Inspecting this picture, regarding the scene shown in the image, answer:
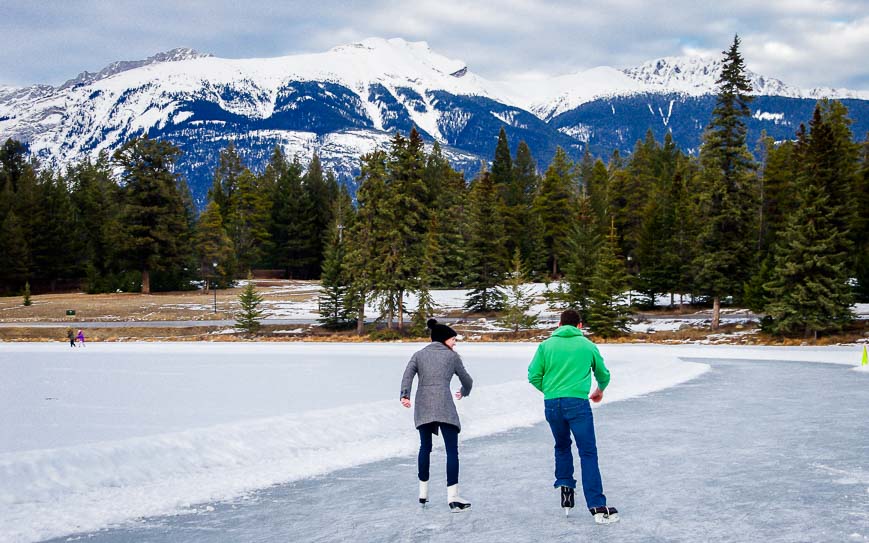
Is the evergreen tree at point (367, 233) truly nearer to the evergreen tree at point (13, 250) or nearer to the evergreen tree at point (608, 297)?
the evergreen tree at point (608, 297)

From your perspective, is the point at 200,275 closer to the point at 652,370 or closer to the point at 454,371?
A: the point at 652,370

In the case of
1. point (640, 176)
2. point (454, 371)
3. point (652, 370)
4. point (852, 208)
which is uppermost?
point (640, 176)

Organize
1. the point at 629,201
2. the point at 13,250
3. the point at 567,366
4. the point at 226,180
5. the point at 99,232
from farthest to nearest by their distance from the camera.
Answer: the point at 226,180
the point at 99,232
the point at 629,201
the point at 13,250
the point at 567,366

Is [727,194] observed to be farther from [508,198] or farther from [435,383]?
[508,198]

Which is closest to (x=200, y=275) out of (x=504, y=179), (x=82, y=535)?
(x=504, y=179)

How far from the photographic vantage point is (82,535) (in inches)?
296

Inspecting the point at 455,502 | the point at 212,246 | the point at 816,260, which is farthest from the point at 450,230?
the point at 455,502

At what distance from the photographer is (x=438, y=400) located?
26.2 ft

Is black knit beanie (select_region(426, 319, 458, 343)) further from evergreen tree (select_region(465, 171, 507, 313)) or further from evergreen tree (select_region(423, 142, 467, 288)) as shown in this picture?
evergreen tree (select_region(423, 142, 467, 288))

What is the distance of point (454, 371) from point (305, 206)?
93211 mm

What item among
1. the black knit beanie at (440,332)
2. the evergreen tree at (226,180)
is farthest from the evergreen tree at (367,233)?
the evergreen tree at (226,180)

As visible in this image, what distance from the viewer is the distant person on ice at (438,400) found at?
7980 mm

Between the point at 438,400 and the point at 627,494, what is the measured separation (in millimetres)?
2617

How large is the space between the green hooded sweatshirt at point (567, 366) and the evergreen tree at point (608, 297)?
127ft
